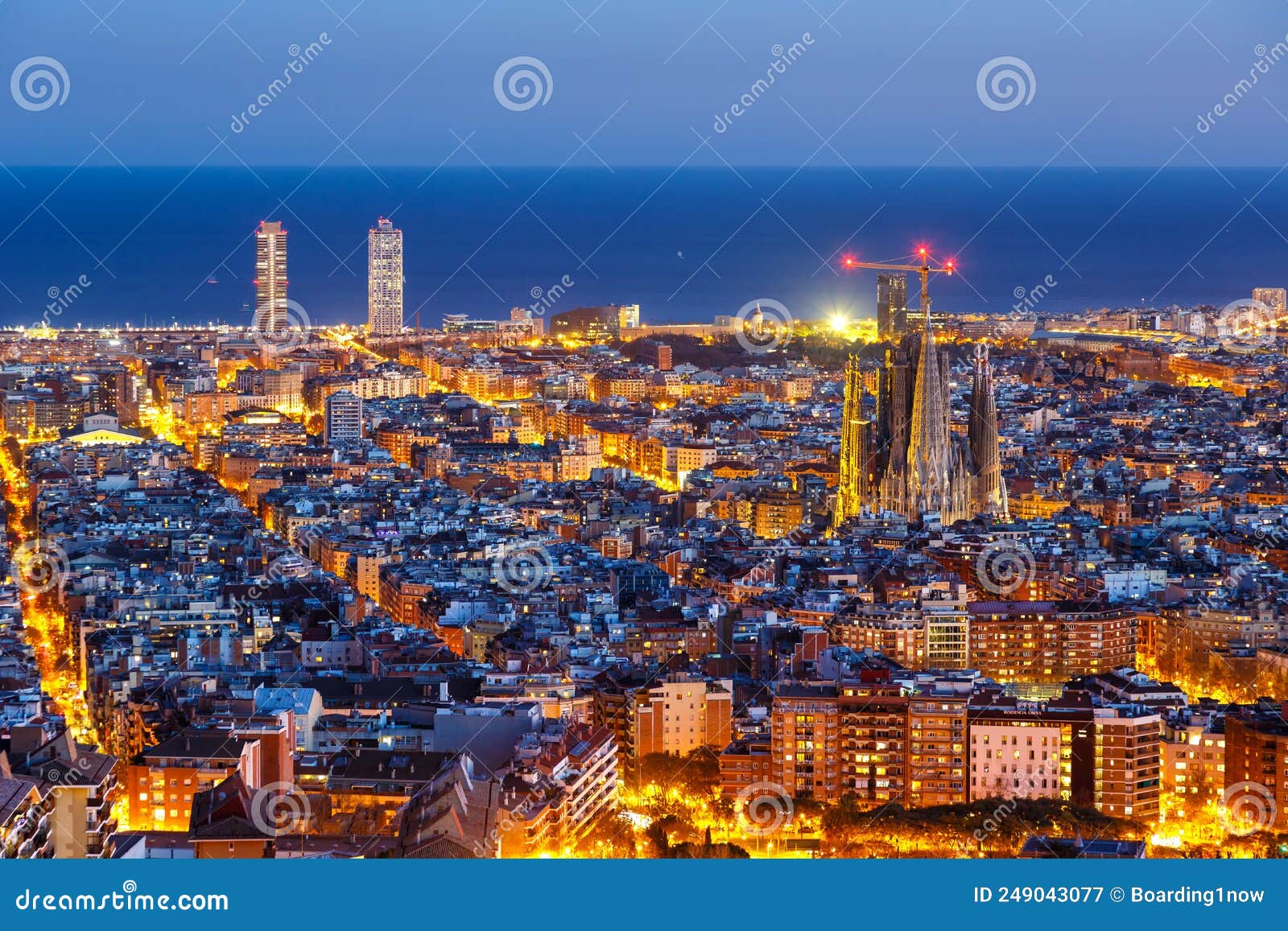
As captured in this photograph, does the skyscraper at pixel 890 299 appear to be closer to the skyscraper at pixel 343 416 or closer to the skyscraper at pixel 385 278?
the skyscraper at pixel 343 416

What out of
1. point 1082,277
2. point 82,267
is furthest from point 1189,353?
point 82,267

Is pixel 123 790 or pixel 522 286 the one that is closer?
pixel 123 790

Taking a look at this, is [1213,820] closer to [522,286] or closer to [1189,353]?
[1189,353]

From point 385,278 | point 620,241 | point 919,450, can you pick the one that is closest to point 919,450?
point 919,450

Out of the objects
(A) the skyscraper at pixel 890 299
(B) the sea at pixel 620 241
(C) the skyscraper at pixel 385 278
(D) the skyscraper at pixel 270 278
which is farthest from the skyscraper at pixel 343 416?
(C) the skyscraper at pixel 385 278

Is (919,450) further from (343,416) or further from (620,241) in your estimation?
(620,241)

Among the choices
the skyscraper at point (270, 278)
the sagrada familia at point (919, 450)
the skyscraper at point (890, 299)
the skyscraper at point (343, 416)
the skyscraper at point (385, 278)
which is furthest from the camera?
the skyscraper at point (385, 278)

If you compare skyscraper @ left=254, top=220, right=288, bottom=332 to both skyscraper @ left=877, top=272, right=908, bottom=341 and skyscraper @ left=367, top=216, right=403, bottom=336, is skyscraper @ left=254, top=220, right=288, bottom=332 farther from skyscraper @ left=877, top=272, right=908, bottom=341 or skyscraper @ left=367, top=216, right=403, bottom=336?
skyscraper @ left=877, top=272, right=908, bottom=341
